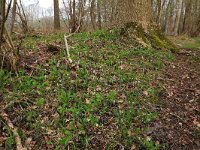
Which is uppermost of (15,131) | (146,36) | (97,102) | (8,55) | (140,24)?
(140,24)

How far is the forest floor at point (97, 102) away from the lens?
349 cm

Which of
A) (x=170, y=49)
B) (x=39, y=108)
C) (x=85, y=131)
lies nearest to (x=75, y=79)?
(x=39, y=108)

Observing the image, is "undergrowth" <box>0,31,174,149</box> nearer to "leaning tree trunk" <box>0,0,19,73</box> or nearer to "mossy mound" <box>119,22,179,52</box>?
"leaning tree trunk" <box>0,0,19,73</box>

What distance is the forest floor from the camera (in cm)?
349

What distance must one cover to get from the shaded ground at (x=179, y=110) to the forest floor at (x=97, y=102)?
0.01 metres

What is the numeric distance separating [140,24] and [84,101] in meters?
4.50

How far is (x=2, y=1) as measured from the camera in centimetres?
368

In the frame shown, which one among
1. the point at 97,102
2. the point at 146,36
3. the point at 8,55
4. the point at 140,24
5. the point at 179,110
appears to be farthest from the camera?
the point at 140,24

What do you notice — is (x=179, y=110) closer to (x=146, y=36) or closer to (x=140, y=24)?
(x=146, y=36)

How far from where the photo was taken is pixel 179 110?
14.4 ft

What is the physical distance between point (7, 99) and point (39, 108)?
0.53m

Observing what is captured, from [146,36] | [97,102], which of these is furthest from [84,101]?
[146,36]

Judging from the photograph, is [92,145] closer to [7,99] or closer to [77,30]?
[7,99]

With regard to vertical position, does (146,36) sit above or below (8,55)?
above
